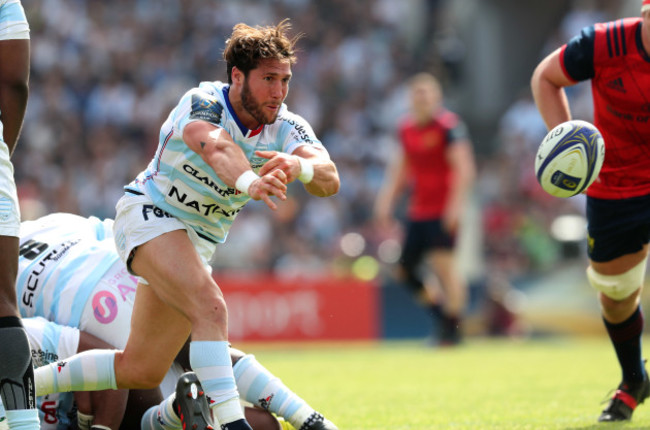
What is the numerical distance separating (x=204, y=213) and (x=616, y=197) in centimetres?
248

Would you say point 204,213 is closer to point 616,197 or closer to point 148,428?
point 148,428

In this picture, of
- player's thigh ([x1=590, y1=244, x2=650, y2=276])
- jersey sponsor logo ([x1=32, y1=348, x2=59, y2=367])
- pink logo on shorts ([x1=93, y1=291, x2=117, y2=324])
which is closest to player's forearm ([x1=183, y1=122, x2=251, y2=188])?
pink logo on shorts ([x1=93, y1=291, x2=117, y2=324])

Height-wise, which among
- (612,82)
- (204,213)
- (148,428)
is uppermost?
(612,82)

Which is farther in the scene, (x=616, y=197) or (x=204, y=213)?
(x=616, y=197)

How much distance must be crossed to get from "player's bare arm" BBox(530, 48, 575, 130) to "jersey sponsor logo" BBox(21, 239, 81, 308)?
10.1ft

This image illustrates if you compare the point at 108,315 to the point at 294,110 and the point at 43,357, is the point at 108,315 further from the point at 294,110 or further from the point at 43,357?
the point at 294,110

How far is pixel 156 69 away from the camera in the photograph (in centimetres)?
1941

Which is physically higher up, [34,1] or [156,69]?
[34,1]

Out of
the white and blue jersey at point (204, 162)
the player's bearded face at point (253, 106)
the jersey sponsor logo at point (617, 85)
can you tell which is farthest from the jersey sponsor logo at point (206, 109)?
the jersey sponsor logo at point (617, 85)

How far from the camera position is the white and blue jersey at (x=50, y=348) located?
5516 mm

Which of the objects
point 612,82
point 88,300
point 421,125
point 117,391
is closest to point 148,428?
point 117,391

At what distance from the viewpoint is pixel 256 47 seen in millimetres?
4727

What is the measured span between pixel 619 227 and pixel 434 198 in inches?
243

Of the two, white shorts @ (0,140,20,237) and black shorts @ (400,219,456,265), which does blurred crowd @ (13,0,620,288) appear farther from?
white shorts @ (0,140,20,237)
